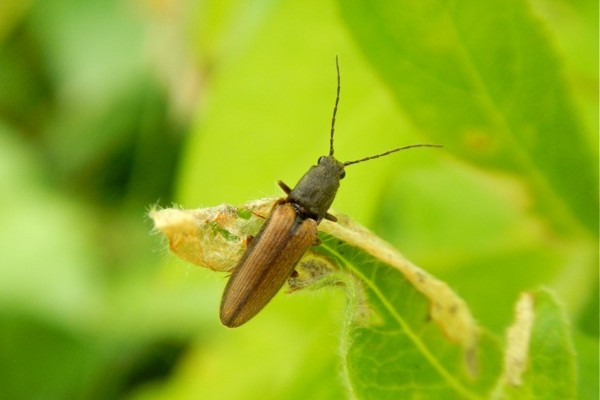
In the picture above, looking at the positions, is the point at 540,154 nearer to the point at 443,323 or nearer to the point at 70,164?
the point at 443,323

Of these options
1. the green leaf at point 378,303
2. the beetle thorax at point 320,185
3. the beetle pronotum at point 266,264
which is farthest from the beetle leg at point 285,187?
the green leaf at point 378,303

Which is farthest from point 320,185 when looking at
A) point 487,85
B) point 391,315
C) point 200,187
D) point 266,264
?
point 391,315

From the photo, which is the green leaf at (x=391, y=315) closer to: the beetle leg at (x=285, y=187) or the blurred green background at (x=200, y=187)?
the blurred green background at (x=200, y=187)

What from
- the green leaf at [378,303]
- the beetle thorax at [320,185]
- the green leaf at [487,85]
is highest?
the beetle thorax at [320,185]

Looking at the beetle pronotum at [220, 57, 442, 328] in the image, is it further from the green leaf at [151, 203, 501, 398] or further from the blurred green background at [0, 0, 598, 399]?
the green leaf at [151, 203, 501, 398]

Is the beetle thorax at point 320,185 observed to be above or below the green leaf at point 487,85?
above

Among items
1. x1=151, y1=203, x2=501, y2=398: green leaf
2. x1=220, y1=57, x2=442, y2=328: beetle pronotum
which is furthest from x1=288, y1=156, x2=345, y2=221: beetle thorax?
x1=151, y1=203, x2=501, y2=398: green leaf
